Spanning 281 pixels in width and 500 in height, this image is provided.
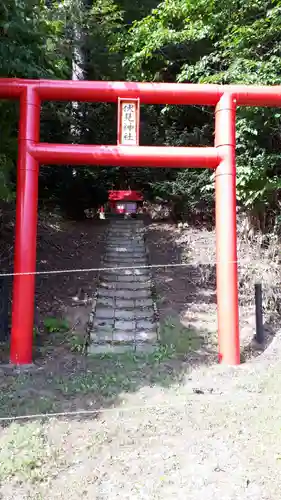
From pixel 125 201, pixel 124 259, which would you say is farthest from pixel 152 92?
pixel 125 201

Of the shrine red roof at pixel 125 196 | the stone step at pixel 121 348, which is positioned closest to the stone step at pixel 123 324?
the stone step at pixel 121 348

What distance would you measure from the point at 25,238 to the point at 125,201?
7.27 m

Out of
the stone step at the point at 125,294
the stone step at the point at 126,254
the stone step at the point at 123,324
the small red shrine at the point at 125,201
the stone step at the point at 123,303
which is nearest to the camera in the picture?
the stone step at the point at 123,324

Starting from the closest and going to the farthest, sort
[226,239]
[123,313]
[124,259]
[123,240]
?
[226,239], [123,313], [124,259], [123,240]

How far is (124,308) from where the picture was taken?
637cm

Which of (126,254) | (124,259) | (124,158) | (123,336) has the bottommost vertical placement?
(123,336)

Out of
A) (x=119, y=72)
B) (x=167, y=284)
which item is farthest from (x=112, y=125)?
(x=167, y=284)

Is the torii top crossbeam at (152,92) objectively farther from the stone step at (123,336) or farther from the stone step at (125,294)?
the stone step at (123,336)

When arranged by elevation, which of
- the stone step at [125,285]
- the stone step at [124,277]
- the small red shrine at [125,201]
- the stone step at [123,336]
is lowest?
the stone step at [123,336]

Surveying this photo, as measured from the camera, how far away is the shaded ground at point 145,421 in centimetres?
264

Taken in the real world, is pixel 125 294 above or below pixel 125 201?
below

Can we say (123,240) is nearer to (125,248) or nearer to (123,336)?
(125,248)

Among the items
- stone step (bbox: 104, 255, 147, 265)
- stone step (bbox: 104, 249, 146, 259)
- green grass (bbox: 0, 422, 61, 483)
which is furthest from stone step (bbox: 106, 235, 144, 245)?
green grass (bbox: 0, 422, 61, 483)

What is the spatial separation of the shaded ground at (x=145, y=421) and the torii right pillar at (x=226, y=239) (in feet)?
1.15
